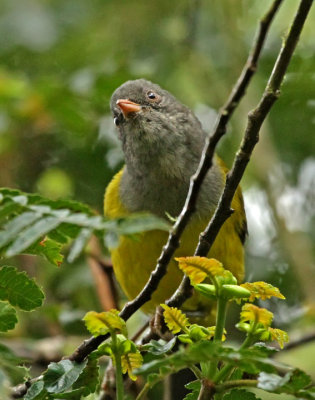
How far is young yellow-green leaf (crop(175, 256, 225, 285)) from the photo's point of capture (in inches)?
76.3

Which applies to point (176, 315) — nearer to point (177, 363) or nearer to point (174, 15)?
point (177, 363)

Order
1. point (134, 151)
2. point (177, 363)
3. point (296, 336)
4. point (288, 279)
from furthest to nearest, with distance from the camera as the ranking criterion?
point (288, 279), point (296, 336), point (134, 151), point (177, 363)

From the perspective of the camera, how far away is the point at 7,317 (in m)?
2.06

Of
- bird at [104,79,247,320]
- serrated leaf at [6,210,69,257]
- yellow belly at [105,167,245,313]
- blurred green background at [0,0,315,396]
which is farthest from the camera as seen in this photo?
blurred green background at [0,0,315,396]

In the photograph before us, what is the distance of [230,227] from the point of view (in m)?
4.34

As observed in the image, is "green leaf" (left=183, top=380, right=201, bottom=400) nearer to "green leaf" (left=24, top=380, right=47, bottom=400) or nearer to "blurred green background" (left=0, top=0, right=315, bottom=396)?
"green leaf" (left=24, top=380, right=47, bottom=400)

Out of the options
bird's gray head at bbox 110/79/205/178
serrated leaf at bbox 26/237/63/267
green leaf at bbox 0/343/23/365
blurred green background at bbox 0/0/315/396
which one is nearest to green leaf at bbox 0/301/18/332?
serrated leaf at bbox 26/237/63/267

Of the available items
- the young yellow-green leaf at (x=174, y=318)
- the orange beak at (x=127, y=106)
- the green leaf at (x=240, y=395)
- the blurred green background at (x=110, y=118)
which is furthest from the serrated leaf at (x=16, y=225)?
the blurred green background at (x=110, y=118)

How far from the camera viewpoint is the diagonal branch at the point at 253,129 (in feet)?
6.47

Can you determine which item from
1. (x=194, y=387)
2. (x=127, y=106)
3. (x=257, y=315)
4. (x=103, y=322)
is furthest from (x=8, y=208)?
(x=127, y=106)

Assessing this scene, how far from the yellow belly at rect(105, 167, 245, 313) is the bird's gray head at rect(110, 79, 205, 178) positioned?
0.96ft

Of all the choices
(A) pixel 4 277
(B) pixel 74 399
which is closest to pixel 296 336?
(B) pixel 74 399

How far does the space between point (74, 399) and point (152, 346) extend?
42 cm

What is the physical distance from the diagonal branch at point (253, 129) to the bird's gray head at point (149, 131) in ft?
5.92
